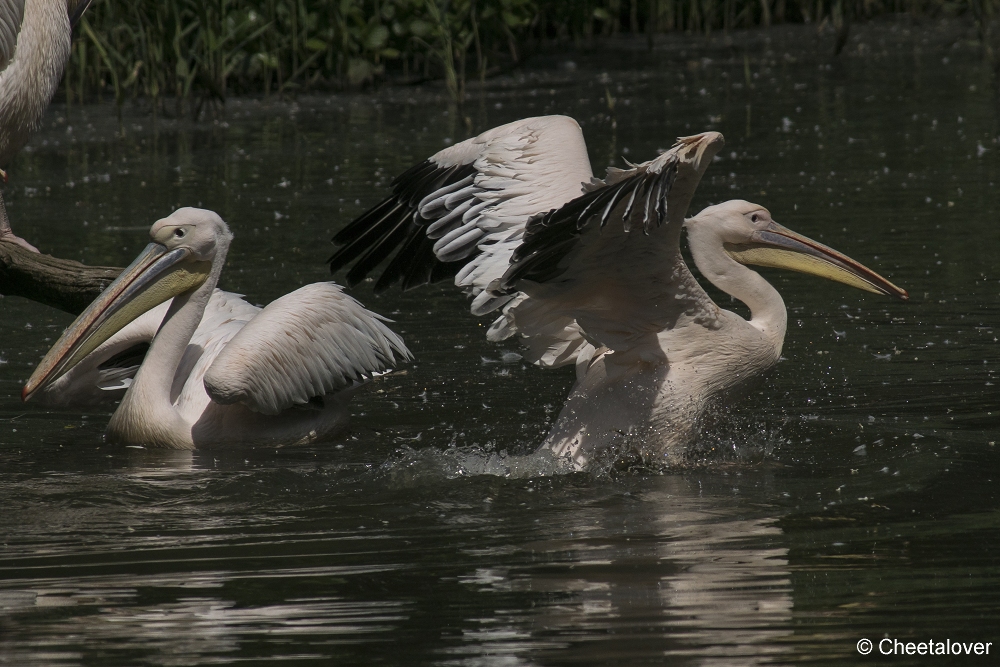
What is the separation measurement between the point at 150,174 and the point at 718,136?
710 cm

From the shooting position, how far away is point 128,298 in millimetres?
4773

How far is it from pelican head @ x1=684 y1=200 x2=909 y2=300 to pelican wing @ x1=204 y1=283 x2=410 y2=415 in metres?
1.18

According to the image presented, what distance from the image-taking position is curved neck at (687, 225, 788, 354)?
14.2 feet

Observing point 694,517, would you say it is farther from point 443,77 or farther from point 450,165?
point 443,77

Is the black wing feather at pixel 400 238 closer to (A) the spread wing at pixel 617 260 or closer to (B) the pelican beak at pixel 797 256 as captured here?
(A) the spread wing at pixel 617 260

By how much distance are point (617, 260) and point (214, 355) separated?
170 centimetres

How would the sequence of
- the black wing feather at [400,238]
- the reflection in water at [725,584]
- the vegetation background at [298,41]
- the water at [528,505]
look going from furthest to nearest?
the vegetation background at [298,41] < the black wing feather at [400,238] < the water at [528,505] < the reflection in water at [725,584]

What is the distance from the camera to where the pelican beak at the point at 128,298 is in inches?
181

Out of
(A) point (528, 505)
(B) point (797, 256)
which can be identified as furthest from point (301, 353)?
(B) point (797, 256)

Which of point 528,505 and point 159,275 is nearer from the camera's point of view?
point 528,505

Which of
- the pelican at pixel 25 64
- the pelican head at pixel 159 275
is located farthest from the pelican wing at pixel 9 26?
the pelican head at pixel 159 275

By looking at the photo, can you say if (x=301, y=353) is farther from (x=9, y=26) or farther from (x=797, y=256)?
(x=797, y=256)

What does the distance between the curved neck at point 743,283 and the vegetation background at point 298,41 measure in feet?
23.5

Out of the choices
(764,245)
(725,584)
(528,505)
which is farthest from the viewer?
Answer: (764,245)
